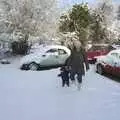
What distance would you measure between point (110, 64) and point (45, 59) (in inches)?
182

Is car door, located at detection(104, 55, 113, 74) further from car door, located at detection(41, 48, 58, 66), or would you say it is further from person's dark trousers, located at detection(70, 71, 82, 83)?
person's dark trousers, located at detection(70, 71, 82, 83)

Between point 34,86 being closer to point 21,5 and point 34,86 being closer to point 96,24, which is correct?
point 21,5

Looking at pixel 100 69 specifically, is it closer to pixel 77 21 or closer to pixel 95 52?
pixel 95 52

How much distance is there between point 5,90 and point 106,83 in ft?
12.6

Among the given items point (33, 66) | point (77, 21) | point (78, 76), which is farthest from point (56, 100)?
point (77, 21)

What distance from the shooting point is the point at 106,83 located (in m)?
13.4

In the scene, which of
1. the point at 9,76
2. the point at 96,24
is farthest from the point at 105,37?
the point at 9,76

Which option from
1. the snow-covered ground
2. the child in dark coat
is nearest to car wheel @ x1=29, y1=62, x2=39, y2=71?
the snow-covered ground

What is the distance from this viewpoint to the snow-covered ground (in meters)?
8.59

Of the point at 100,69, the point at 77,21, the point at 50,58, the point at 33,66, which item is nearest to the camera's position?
the point at 100,69

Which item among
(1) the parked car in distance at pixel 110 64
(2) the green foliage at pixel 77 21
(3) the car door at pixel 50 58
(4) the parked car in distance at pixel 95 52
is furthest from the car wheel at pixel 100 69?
(2) the green foliage at pixel 77 21

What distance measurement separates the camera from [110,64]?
1612 cm

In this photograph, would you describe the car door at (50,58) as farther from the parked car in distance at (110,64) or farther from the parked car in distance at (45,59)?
the parked car in distance at (110,64)

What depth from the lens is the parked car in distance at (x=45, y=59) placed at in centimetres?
1926
